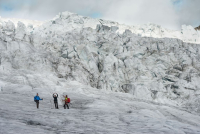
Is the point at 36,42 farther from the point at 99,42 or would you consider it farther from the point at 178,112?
the point at 178,112

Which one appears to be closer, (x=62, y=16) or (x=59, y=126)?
(x=59, y=126)

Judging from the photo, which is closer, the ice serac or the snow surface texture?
the snow surface texture

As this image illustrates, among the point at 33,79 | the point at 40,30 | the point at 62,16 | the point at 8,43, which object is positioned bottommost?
the point at 33,79

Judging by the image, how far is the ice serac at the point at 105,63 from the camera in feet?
161

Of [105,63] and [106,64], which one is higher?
[105,63]

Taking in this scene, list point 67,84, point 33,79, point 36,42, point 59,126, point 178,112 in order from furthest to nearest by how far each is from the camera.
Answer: point 36,42
point 67,84
point 33,79
point 178,112
point 59,126

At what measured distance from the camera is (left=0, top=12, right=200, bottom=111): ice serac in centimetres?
4897

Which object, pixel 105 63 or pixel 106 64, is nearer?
pixel 106 64

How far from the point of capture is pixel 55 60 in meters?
53.4

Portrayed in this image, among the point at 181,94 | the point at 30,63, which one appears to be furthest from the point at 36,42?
the point at 181,94

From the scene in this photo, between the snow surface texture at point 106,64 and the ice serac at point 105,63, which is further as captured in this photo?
the ice serac at point 105,63

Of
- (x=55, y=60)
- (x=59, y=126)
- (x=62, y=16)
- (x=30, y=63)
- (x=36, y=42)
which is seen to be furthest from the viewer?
(x=62, y=16)

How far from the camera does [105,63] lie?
57.7 meters

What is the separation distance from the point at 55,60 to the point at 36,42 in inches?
533
